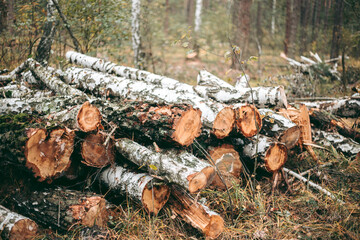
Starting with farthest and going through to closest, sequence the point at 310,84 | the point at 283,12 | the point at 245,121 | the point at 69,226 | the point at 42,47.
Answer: the point at 283,12 < the point at 42,47 < the point at 310,84 < the point at 245,121 < the point at 69,226

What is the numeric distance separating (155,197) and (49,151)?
103 centimetres

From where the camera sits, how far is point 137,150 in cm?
232

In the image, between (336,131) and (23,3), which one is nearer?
(336,131)

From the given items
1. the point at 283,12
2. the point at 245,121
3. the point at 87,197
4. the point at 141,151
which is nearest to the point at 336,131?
the point at 245,121

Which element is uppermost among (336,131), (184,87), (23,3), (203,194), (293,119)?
(23,3)

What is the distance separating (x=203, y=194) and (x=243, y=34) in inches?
308

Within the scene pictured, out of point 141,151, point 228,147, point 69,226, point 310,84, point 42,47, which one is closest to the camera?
point 69,226

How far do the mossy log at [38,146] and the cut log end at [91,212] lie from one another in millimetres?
358

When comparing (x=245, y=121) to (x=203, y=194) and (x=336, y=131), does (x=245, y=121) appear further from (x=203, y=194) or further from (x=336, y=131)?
(x=336, y=131)

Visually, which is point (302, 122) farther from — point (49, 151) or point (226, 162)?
point (49, 151)

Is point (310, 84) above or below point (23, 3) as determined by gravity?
below

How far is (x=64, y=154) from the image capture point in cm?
219

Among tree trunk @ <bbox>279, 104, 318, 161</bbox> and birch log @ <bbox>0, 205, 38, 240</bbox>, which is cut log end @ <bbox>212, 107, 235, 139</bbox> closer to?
tree trunk @ <bbox>279, 104, 318, 161</bbox>

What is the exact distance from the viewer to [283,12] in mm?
15156
